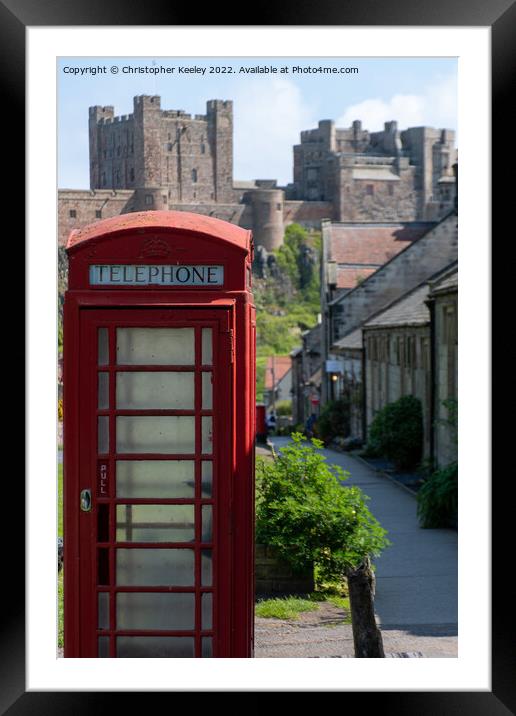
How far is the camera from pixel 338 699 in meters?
6.35

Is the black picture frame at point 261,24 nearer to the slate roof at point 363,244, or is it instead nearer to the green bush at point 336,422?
the green bush at point 336,422

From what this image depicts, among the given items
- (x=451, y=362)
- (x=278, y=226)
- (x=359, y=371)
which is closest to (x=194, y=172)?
(x=278, y=226)

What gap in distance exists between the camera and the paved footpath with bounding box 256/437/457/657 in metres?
8.74

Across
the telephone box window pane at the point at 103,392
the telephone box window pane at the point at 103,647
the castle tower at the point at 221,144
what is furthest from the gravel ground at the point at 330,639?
the castle tower at the point at 221,144

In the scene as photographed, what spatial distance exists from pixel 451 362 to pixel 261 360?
70.1 meters

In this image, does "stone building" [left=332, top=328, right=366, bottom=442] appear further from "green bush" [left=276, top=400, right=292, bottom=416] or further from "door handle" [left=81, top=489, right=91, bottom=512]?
"green bush" [left=276, top=400, right=292, bottom=416]

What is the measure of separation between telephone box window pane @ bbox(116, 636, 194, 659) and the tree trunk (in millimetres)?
1775

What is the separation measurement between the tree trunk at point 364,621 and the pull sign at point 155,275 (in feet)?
9.24

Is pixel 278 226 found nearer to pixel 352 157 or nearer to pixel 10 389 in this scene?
pixel 352 157

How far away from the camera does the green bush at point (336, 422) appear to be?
111 feet

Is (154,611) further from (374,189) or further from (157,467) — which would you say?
(374,189)

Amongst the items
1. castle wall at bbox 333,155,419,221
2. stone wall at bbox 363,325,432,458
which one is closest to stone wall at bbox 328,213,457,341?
stone wall at bbox 363,325,432,458

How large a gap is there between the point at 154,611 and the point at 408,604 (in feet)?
14.6

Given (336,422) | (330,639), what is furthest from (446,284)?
(336,422)
